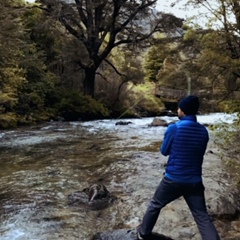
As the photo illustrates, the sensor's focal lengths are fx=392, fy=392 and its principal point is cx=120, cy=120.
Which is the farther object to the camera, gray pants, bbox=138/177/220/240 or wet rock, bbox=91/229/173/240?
wet rock, bbox=91/229/173/240

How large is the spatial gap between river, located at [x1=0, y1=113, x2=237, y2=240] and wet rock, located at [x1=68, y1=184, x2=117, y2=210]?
16 centimetres

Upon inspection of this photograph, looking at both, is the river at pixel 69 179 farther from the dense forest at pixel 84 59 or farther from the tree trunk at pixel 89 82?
the tree trunk at pixel 89 82

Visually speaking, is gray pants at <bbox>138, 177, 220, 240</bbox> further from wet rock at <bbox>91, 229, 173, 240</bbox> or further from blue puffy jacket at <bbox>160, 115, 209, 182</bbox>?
wet rock at <bbox>91, 229, 173, 240</bbox>

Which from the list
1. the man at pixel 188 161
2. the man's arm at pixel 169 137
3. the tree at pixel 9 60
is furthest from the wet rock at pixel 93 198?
the tree at pixel 9 60

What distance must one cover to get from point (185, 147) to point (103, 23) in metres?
21.9

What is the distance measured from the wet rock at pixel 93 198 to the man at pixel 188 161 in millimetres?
2444

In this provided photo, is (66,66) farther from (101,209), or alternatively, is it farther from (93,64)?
(101,209)

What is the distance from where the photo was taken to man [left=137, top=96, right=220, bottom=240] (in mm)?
4121

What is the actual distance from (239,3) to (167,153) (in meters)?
4.93

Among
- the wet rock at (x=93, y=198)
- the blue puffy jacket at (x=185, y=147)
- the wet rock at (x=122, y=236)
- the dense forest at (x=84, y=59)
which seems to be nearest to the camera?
the blue puffy jacket at (x=185, y=147)

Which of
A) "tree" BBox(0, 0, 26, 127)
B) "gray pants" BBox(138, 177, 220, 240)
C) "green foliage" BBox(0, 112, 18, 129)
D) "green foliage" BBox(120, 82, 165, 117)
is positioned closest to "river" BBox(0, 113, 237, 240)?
"gray pants" BBox(138, 177, 220, 240)

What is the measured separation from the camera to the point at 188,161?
413cm

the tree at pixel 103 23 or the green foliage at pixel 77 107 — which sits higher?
the tree at pixel 103 23

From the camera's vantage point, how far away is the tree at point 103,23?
23734 millimetres
